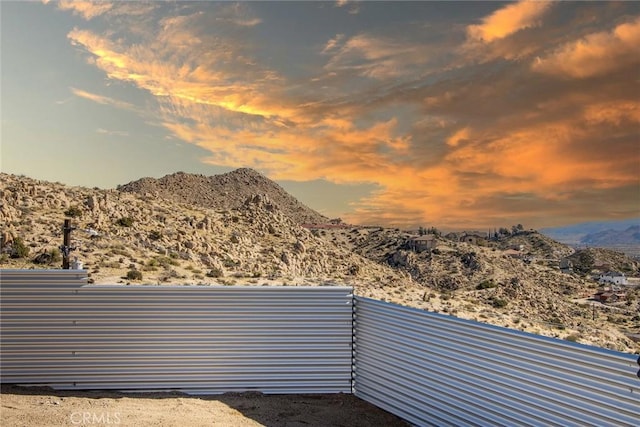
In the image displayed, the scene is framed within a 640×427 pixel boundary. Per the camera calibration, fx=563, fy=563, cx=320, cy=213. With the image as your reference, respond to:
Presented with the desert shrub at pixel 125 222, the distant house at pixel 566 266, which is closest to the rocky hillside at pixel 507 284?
the distant house at pixel 566 266

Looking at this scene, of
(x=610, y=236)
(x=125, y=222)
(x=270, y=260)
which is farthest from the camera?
(x=610, y=236)

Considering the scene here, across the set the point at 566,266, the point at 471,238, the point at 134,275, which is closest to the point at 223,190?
the point at 471,238

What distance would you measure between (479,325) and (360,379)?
307cm

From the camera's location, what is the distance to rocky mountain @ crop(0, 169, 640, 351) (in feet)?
104

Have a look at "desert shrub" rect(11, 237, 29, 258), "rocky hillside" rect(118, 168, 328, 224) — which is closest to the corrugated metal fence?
"desert shrub" rect(11, 237, 29, 258)

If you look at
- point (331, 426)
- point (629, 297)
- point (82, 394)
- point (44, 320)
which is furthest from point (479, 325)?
point (629, 297)

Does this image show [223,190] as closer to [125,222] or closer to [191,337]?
[125,222]

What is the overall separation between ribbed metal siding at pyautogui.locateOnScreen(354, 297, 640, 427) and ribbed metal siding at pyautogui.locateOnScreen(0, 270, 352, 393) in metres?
0.85

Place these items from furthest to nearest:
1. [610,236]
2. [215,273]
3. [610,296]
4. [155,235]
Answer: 1. [610,236]
2. [610,296]
3. [155,235]
4. [215,273]

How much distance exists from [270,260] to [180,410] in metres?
37.2

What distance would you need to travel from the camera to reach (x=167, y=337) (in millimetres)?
9648

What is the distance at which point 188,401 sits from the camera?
9.27 metres

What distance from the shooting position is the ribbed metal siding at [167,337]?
31.5 ft

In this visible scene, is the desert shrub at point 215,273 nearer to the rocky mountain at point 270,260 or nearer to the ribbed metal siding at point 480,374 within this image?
the rocky mountain at point 270,260
